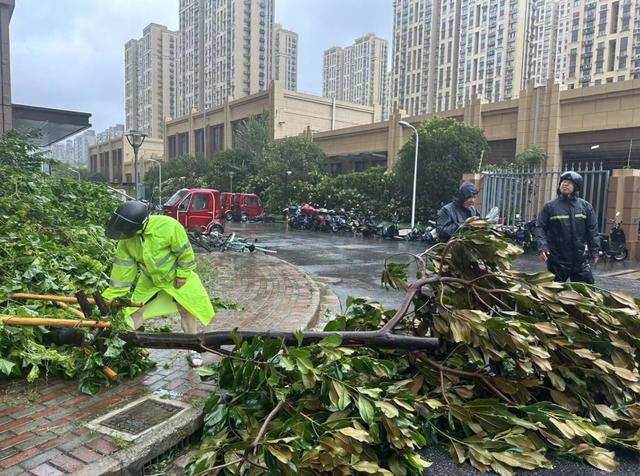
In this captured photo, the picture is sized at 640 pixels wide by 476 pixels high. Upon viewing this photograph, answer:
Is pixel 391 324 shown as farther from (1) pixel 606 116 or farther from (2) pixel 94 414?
(1) pixel 606 116

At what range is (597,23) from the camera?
66188mm

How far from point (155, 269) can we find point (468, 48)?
85.6 metres

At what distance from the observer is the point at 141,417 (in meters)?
3.07

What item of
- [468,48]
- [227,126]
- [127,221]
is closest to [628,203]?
[127,221]

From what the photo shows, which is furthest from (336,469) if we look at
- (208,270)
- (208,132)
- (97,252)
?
(208,132)

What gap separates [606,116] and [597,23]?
57.3 meters

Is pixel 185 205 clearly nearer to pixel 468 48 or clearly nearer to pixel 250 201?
pixel 250 201

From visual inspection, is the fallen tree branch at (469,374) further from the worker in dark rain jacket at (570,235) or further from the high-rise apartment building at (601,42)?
the high-rise apartment building at (601,42)

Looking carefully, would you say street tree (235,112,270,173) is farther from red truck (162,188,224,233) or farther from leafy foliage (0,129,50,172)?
leafy foliage (0,129,50,172)

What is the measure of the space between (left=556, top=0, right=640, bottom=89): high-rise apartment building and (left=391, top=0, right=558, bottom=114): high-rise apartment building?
648 centimetres

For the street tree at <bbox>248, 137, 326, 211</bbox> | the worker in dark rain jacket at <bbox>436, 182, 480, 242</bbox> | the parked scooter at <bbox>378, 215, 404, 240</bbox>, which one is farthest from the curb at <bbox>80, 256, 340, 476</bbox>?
the street tree at <bbox>248, 137, 326, 211</bbox>

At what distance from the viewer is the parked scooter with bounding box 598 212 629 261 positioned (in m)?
13.5

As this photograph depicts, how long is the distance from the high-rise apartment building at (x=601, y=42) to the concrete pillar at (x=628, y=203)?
5511 cm

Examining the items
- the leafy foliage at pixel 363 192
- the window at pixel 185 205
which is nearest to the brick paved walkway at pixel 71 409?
the window at pixel 185 205
